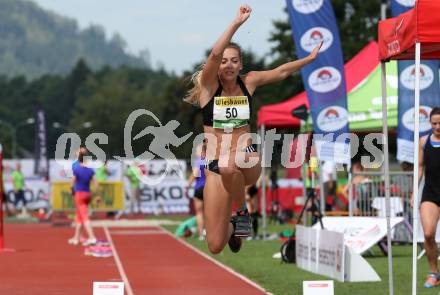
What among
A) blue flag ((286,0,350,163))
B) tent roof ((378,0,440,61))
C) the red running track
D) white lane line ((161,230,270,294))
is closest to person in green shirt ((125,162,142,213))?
the red running track

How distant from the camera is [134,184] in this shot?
38.0 meters

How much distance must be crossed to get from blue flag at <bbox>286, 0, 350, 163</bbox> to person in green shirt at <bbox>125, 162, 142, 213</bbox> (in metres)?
18.4

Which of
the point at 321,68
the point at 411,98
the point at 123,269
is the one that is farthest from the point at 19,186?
the point at 123,269

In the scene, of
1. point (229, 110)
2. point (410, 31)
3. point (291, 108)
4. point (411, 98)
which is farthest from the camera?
point (291, 108)

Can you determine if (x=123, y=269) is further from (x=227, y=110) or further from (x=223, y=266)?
(x=227, y=110)

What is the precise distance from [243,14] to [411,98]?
431 inches

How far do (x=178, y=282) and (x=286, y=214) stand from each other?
696 inches

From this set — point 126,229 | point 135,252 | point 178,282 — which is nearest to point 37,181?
point 126,229

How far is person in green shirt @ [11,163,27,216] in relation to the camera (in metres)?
36.7

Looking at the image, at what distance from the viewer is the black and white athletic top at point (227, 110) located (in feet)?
Result: 31.0

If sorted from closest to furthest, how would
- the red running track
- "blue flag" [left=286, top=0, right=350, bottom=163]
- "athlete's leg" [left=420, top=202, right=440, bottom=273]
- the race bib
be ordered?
1. the race bib
2. "athlete's leg" [left=420, top=202, right=440, bottom=273]
3. the red running track
4. "blue flag" [left=286, top=0, right=350, bottom=163]

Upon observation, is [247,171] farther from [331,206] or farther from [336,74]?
[331,206]

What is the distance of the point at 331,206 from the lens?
27391 mm

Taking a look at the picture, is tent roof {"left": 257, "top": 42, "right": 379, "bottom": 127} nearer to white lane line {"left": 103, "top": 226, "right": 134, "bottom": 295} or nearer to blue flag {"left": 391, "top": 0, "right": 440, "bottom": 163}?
blue flag {"left": 391, "top": 0, "right": 440, "bottom": 163}
